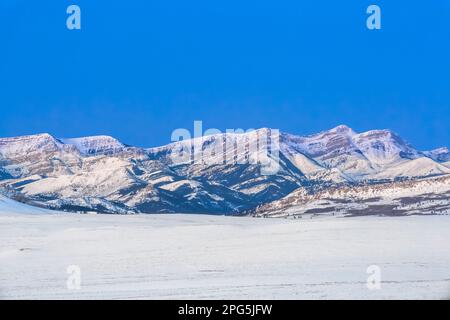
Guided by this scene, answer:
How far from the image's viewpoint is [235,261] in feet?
98.1

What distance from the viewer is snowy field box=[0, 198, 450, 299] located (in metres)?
21.8

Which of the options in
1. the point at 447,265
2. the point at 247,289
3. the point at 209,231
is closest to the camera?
the point at 247,289

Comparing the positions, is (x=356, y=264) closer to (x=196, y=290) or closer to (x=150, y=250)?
(x=196, y=290)

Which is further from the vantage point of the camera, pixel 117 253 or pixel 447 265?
pixel 117 253

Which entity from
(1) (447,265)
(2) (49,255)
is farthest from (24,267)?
(1) (447,265)

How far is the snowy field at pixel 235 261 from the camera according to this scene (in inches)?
860

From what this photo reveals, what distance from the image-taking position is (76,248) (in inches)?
1454

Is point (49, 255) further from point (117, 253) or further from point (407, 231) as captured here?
point (407, 231)

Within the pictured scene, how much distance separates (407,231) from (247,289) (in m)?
18.6

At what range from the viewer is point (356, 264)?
89.8ft

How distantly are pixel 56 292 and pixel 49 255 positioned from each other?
39.9 ft
